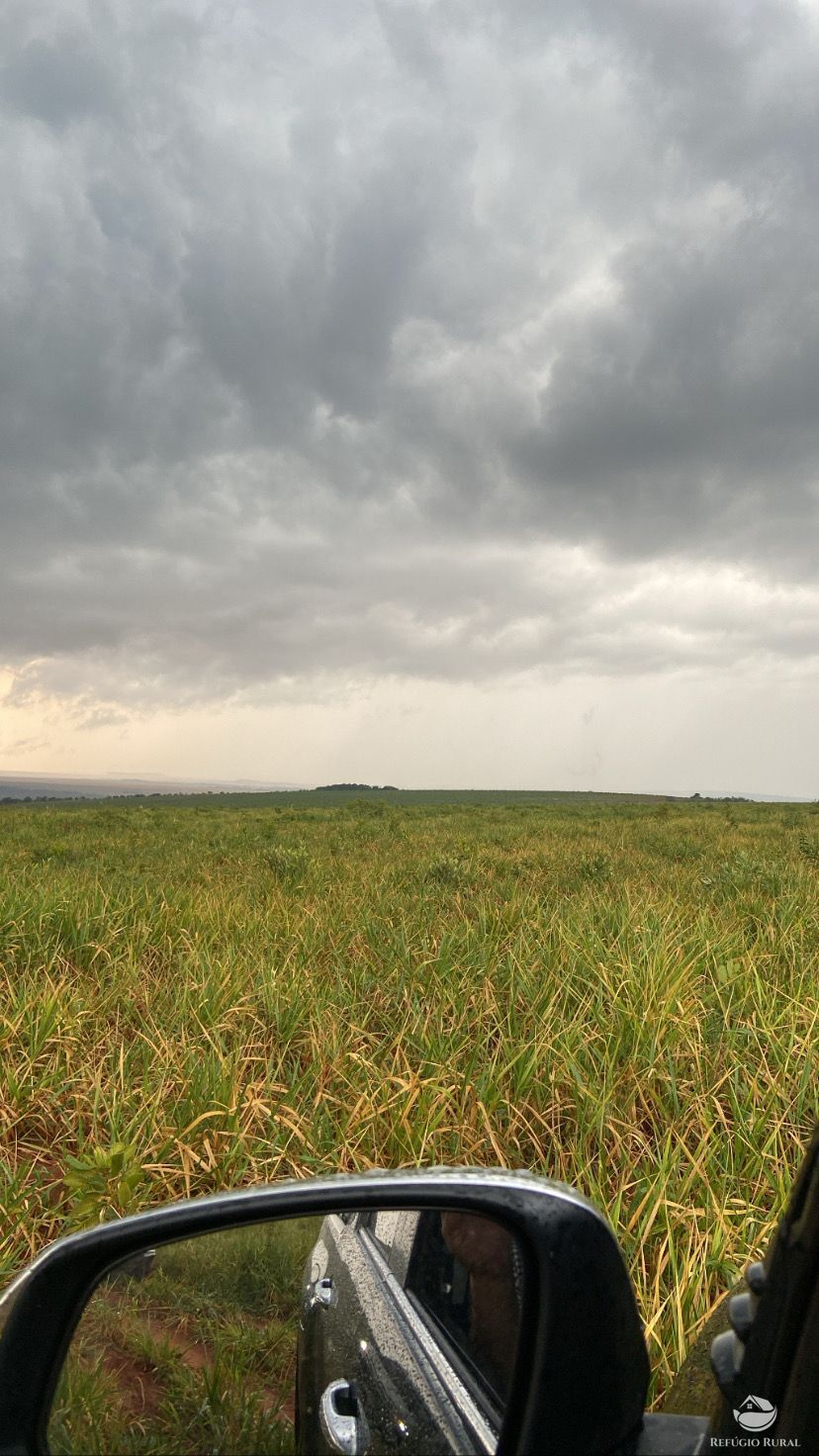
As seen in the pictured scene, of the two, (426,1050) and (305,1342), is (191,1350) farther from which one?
(426,1050)

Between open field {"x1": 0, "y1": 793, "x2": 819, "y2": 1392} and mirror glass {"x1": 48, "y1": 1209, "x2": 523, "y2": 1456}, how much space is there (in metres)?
1.46

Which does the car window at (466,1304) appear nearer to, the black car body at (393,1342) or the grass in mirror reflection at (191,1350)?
the black car body at (393,1342)

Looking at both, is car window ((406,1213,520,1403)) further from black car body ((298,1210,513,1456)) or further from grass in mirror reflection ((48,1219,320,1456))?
grass in mirror reflection ((48,1219,320,1456))

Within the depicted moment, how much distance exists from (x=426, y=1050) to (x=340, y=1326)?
Result: 2754mm

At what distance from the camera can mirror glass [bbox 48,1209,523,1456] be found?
0.84 m

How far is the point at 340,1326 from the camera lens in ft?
3.18

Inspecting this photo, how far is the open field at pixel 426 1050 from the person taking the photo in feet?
9.28

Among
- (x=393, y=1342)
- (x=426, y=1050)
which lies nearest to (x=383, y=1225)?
(x=393, y=1342)

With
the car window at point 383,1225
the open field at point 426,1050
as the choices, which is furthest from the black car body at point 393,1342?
the open field at point 426,1050

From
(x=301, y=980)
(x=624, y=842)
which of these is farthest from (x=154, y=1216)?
(x=624, y=842)

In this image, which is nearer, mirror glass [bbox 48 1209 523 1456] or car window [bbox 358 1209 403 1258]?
mirror glass [bbox 48 1209 523 1456]

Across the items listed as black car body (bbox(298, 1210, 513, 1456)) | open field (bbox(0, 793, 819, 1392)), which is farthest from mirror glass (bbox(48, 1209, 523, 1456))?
open field (bbox(0, 793, 819, 1392))

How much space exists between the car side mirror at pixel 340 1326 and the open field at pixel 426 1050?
1.47m

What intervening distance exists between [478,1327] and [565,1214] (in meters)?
0.18
